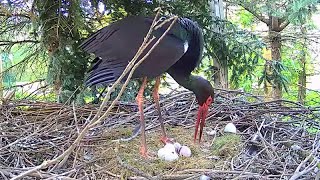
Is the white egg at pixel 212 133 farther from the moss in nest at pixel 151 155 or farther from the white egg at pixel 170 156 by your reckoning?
the white egg at pixel 170 156

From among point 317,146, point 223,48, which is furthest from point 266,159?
point 223,48

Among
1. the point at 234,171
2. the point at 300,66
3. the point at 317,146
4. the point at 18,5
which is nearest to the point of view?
the point at 234,171

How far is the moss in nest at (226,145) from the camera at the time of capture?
2516mm

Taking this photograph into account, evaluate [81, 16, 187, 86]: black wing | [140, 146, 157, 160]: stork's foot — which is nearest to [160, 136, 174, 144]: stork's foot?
[140, 146, 157, 160]: stork's foot

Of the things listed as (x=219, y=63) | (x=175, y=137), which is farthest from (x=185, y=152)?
(x=219, y=63)

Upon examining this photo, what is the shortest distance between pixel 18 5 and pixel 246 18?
3.53 metres

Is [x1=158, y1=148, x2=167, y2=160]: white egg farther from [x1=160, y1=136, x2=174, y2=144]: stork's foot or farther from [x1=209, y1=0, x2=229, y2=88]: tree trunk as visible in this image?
[x1=209, y1=0, x2=229, y2=88]: tree trunk

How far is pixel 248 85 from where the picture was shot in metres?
4.78

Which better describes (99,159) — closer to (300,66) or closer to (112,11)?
(112,11)

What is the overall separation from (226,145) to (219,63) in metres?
1.49

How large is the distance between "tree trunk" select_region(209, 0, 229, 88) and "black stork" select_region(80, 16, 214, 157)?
3.71 feet

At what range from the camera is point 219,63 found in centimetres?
396

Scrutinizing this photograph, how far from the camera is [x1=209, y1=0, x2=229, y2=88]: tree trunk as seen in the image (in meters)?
3.89

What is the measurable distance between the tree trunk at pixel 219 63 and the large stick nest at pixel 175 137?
45 cm
